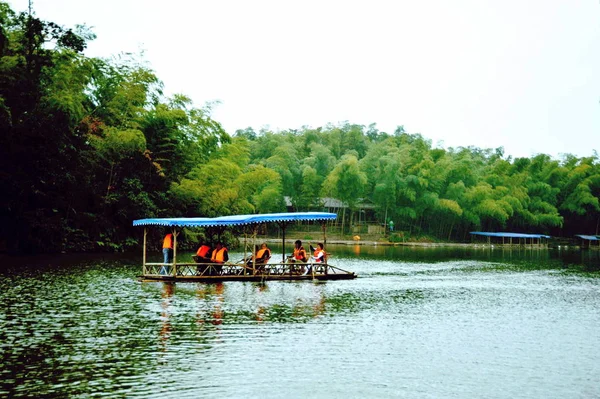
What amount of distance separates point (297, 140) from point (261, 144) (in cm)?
601

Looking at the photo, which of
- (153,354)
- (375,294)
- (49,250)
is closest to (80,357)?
(153,354)

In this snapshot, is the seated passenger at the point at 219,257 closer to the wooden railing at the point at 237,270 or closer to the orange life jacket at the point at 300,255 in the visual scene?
the wooden railing at the point at 237,270

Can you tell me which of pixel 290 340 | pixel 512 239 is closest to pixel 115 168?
pixel 290 340

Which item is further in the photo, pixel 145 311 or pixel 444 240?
pixel 444 240

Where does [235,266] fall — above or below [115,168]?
below

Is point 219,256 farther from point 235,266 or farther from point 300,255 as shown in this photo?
point 300,255

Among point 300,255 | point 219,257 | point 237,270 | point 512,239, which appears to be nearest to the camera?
point 219,257

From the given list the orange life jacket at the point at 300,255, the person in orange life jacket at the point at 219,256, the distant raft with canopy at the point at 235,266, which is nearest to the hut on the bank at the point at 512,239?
the orange life jacket at the point at 300,255

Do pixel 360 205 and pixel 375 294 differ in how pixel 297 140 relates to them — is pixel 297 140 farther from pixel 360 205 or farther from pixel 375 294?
pixel 375 294

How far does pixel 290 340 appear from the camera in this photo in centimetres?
1328

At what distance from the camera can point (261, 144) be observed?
295ft

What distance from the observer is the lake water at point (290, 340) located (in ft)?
33.0

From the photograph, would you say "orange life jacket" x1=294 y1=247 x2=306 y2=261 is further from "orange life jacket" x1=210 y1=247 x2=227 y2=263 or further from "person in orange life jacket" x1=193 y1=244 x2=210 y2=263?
"person in orange life jacket" x1=193 y1=244 x2=210 y2=263

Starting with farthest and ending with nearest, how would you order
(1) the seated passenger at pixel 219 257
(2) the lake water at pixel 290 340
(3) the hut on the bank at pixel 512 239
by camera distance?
(3) the hut on the bank at pixel 512 239, (1) the seated passenger at pixel 219 257, (2) the lake water at pixel 290 340
